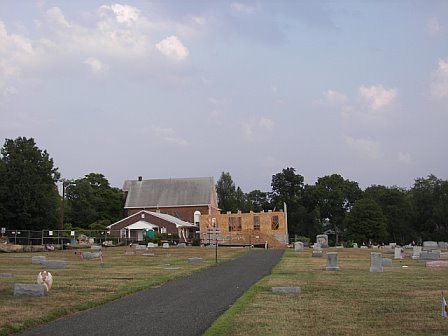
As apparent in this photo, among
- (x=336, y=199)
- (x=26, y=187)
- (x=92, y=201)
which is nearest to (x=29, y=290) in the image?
(x=26, y=187)

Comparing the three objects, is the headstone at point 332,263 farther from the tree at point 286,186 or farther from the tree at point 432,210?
the tree at point 286,186

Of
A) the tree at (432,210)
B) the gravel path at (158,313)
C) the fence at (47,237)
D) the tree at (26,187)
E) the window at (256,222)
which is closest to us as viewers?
the gravel path at (158,313)

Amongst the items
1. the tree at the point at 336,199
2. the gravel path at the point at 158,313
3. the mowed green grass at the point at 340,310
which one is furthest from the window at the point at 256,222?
the gravel path at the point at 158,313

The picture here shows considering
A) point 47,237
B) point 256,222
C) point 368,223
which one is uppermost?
point 256,222

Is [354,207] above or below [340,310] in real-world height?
above

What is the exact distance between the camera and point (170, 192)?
97.9 meters

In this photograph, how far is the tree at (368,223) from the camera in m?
86.6

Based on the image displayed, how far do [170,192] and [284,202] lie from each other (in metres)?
20.1

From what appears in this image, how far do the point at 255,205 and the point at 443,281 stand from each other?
105103 millimetres

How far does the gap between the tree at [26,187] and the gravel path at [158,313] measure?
5162 centimetres

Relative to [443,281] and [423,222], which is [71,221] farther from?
[443,281]

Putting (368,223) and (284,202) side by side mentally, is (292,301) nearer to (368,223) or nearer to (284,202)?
(368,223)

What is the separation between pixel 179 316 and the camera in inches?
501

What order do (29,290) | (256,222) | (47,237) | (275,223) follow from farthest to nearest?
(275,223)
(256,222)
(47,237)
(29,290)
